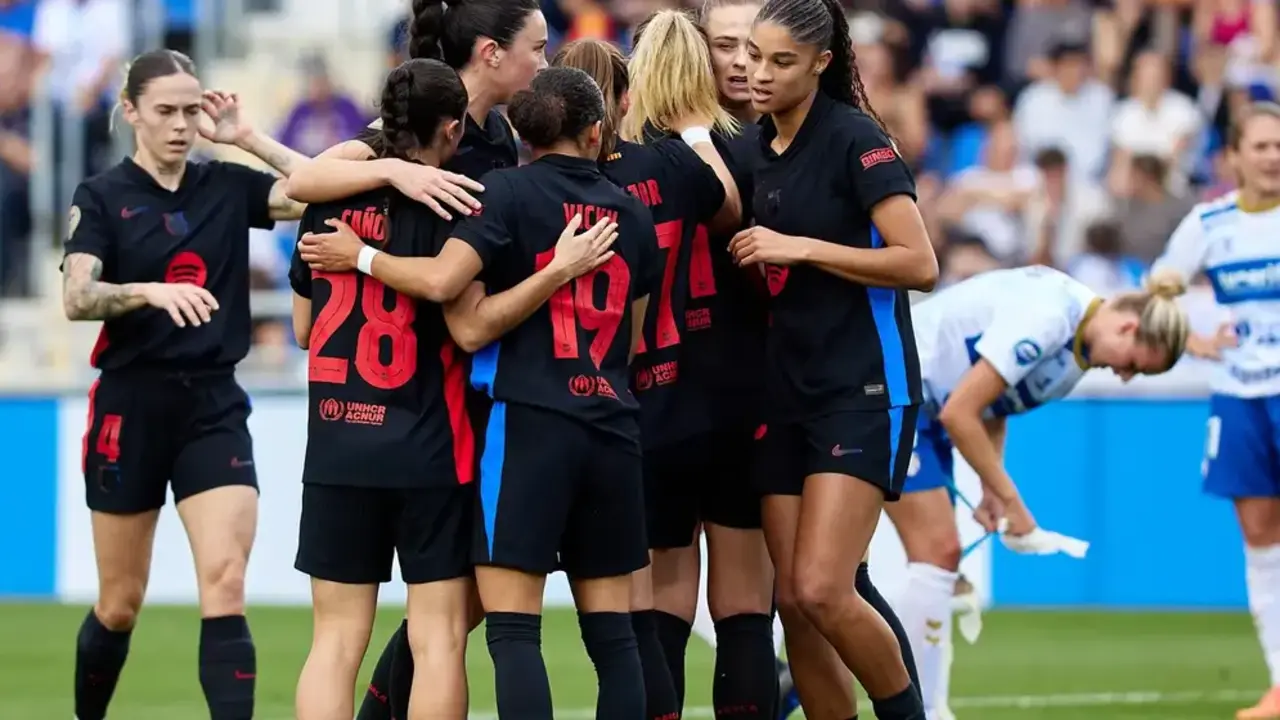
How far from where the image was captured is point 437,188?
5812 millimetres

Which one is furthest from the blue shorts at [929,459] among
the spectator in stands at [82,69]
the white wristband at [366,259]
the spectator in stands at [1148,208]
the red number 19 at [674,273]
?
the spectator in stands at [82,69]

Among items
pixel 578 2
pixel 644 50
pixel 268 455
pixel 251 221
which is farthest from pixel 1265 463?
pixel 578 2

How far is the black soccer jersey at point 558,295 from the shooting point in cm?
588

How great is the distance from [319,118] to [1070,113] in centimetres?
551

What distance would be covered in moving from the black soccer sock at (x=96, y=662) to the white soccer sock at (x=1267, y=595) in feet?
14.8

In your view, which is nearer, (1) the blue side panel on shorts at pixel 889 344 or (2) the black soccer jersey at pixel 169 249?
(1) the blue side panel on shorts at pixel 889 344

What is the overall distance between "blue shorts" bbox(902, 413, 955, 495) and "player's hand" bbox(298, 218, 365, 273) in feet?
9.13

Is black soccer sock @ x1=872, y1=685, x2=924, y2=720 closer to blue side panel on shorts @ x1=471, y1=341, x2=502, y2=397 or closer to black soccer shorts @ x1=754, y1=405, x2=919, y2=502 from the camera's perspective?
black soccer shorts @ x1=754, y1=405, x2=919, y2=502

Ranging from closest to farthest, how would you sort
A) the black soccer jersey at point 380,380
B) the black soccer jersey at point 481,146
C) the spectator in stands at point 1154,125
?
the black soccer jersey at point 380,380
the black soccer jersey at point 481,146
the spectator in stands at point 1154,125

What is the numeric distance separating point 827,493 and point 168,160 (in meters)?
2.71

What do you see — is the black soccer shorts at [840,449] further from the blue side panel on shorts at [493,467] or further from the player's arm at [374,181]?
the player's arm at [374,181]

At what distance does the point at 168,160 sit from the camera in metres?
7.49

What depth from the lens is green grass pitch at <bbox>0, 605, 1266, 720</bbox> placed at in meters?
8.78

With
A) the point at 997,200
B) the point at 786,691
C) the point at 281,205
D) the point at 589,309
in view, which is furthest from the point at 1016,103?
the point at 589,309
